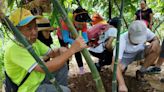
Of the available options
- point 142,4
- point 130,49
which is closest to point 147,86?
point 130,49

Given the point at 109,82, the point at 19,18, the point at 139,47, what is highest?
the point at 19,18

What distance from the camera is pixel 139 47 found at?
4426mm

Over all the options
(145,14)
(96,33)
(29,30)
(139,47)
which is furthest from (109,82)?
(145,14)

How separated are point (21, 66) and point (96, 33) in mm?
2360

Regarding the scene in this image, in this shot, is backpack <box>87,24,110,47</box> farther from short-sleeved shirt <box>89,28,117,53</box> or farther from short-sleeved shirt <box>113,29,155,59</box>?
short-sleeved shirt <box>113,29,155,59</box>

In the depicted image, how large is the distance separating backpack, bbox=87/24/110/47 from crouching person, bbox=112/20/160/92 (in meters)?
0.53

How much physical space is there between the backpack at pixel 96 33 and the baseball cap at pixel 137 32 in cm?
62

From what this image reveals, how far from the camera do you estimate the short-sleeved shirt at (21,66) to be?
2.51 metres

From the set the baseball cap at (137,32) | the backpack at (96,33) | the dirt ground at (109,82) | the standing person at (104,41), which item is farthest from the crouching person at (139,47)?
the backpack at (96,33)

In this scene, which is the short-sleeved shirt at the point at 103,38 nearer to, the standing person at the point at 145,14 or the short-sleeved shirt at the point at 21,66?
the short-sleeved shirt at the point at 21,66

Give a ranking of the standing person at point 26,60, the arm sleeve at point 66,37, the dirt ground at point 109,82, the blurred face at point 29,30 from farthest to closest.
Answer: the arm sleeve at point 66,37 → the dirt ground at point 109,82 → the blurred face at point 29,30 → the standing person at point 26,60

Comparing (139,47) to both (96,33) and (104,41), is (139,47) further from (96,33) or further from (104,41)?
(96,33)

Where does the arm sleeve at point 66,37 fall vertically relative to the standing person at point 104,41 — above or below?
above

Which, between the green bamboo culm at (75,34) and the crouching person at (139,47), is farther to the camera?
the crouching person at (139,47)
